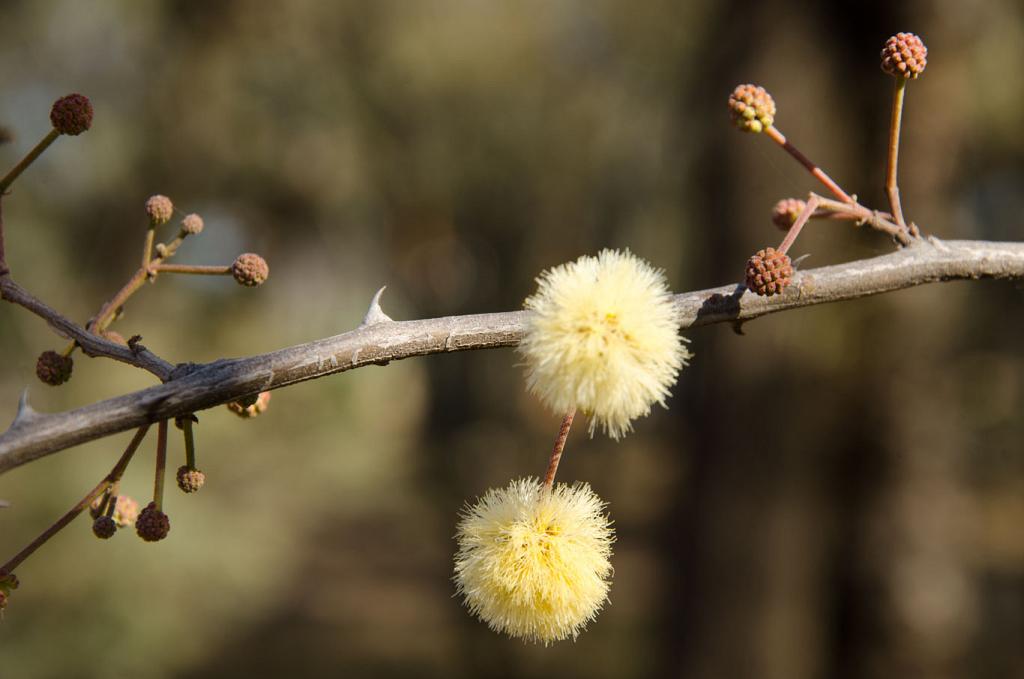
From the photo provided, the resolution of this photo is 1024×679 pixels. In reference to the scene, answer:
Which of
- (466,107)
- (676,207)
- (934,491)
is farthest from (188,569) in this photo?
(676,207)

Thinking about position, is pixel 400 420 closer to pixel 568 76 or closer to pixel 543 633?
pixel 568 76

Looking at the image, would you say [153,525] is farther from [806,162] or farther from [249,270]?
[806,162]

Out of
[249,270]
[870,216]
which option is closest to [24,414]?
[249,270]

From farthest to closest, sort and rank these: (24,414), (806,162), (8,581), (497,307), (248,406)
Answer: (497,307) → (806,162) → (248,406) → (8,581) → (24,414)

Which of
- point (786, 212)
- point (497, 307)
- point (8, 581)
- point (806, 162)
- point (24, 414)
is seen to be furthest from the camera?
point (497, 307)

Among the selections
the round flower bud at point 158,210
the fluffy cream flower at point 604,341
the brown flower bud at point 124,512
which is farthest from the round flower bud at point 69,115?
the fluffy cream flower at point 604,341

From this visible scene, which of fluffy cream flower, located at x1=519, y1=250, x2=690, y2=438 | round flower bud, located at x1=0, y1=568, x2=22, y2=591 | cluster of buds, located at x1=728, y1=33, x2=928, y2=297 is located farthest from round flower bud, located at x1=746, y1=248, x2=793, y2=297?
round flower bud, located at x1=0, y1=568, x2=22, y2=591

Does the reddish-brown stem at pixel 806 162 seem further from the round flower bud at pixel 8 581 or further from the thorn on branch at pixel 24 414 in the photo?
the round flower bud at pixel 8 581
